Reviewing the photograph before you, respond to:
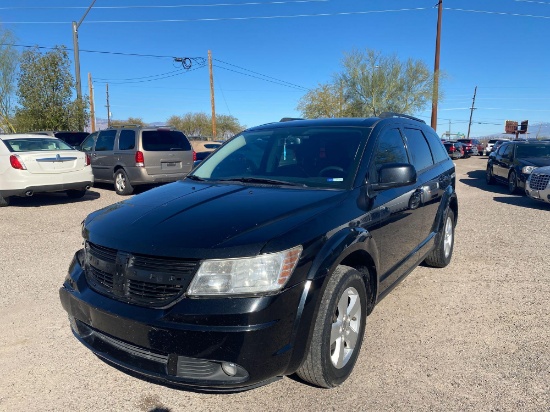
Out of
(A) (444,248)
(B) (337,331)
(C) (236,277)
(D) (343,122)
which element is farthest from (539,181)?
(C) (236,277)

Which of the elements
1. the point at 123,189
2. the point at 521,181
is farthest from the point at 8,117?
the point at 521,181

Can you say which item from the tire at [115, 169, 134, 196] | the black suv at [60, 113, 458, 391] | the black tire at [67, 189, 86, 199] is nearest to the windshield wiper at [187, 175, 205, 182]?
the black suv at [60, 113, 458, 391]

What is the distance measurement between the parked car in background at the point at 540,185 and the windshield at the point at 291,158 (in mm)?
7672

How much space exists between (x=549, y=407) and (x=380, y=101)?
34.7m

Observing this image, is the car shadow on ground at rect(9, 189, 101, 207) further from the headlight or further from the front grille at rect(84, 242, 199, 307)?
the headlight

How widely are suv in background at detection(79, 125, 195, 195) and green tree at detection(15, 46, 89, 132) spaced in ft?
28.8

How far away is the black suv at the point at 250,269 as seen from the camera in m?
2.15

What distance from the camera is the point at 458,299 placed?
4168mm

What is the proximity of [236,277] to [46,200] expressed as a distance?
9.71 meters

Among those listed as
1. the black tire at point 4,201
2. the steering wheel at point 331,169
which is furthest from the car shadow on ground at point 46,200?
the steering wheel at point 331,169

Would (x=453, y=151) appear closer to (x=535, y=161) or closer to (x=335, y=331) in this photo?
(x=535, y=161)

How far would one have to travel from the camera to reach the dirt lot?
259 centimetres

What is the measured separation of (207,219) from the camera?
99.8 inches

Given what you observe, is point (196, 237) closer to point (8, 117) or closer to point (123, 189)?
point (123, 189)
